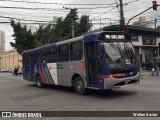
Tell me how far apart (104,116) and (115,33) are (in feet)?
16.8

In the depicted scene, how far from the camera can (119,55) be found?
12164 mm

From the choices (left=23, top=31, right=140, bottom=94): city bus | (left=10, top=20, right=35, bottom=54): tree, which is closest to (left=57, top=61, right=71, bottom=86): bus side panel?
(left=23, top=31, right=140, bottom=94): city bus

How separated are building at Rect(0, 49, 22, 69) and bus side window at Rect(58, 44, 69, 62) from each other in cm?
6666

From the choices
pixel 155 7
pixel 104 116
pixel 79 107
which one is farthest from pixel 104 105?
pixel 155 7

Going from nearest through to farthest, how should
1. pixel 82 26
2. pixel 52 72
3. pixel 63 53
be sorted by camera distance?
pixel 63 53 → pixel 52 72 → pixel 82 26

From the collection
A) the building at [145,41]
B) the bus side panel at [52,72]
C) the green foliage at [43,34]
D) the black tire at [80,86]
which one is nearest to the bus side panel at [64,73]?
the bus side panel at [52,72]

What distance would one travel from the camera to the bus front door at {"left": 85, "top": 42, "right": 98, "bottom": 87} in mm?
12288

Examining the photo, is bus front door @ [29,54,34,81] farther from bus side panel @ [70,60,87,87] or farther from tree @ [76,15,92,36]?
tree @ [76,15,92,36]

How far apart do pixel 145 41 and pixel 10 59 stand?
186 ft

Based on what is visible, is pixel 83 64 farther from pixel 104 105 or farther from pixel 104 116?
pixel 104 116

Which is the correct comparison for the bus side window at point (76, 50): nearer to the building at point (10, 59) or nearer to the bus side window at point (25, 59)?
the bus side window at point (25, 59)

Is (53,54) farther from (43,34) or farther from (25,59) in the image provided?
(43,34)

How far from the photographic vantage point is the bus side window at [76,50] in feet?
43.8

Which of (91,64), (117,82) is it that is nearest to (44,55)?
(91,64)
